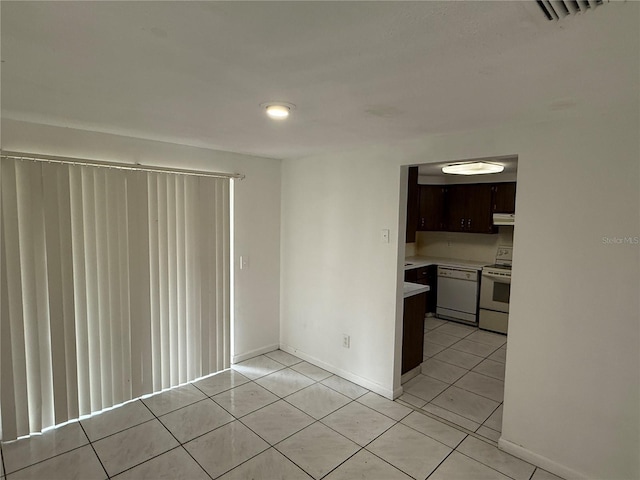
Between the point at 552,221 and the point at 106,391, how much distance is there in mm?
3529

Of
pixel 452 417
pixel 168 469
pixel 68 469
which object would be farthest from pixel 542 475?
pixel 68 469

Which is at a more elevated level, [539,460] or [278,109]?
[278,109]

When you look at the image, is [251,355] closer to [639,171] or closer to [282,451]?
[282,451]

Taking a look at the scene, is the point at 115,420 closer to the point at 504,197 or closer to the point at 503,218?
the point at 503,218

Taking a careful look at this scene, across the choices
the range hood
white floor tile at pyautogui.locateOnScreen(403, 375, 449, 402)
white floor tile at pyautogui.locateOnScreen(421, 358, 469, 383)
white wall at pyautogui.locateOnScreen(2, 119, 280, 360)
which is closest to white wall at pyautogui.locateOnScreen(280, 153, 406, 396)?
white wall at pyautogui.locateOnScreen(2, 119, 280, 360)

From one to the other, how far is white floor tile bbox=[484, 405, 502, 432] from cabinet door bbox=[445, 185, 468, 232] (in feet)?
9.81

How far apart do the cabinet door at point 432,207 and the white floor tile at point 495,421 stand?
3107 mm

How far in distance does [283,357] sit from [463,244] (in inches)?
138

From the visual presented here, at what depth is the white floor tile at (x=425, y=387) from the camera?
10.2 ft

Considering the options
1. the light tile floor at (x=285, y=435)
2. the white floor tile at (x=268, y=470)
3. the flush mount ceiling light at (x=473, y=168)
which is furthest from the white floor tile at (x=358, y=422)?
the flush mount ceiling light at (x=473, y=168)

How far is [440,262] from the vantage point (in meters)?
5.35

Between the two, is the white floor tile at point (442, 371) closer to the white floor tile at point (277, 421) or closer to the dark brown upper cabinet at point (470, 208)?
the white floor tile at point (277, 421)

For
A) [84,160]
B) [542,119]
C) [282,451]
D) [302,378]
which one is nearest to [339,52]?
[542,119]

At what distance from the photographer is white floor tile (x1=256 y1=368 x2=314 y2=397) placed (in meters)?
3.20
